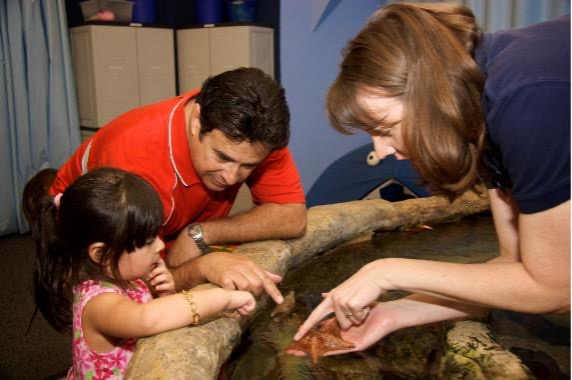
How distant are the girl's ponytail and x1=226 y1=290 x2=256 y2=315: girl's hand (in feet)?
1.57

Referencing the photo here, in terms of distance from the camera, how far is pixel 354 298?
1477 mm

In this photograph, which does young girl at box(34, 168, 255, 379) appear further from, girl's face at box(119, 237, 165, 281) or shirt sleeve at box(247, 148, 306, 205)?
shirt sleeve at box(247, 148, 306, 205)

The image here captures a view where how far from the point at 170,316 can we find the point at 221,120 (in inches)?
28.7

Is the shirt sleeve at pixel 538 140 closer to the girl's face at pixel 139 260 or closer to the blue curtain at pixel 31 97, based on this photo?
the girl's face at pixel 139 260

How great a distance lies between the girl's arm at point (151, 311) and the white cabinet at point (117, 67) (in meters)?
3.73

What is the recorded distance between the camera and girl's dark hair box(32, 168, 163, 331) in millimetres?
1484

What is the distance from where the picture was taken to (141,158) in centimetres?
189

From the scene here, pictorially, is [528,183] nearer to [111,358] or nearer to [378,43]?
[378,43]

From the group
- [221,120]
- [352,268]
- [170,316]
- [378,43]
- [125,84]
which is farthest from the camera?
[125,84]

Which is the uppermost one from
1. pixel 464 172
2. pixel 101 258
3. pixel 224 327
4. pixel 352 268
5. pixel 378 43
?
pixel 378 43

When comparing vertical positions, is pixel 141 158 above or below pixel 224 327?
above

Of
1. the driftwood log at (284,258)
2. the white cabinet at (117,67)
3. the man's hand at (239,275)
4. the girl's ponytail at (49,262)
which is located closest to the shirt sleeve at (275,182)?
the driftwood log at (284,258)

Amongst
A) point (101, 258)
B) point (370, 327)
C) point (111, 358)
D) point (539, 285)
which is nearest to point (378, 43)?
point (539, 285)

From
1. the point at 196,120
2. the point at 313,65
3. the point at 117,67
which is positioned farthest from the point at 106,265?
the point at 313,65
